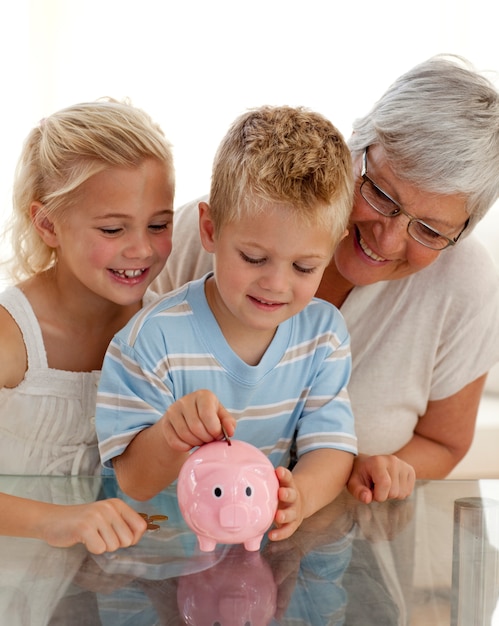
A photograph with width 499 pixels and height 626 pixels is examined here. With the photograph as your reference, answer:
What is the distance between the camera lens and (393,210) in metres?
1.42

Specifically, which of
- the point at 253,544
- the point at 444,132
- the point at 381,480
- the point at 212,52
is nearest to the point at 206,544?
the point at 253,544

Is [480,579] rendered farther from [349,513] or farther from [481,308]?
[481,308]

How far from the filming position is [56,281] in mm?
1541

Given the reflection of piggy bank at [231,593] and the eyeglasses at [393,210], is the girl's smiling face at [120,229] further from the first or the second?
the reflection of piggy bank at [231,593]

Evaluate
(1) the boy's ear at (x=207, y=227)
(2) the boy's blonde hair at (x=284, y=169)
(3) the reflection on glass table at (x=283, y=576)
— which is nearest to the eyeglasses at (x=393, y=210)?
(2) the boy's blonde hair at (x=284, y=169)

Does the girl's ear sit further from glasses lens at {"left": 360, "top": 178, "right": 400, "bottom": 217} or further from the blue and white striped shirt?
glasses lens at {"left": 360, "top": 178, "right": 400, "bottom": 217}

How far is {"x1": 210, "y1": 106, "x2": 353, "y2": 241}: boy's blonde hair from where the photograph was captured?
46.5 inches

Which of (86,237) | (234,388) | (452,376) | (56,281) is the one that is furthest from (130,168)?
(452,376)

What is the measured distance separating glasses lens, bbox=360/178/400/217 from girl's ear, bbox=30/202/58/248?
0.52 meters

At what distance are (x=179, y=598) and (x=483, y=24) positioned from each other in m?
3.42

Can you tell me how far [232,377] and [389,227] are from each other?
0.36m

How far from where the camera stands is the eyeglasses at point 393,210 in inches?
55.9

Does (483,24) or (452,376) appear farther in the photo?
(483,24)

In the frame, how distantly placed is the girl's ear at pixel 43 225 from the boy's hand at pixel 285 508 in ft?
A: 2.04
